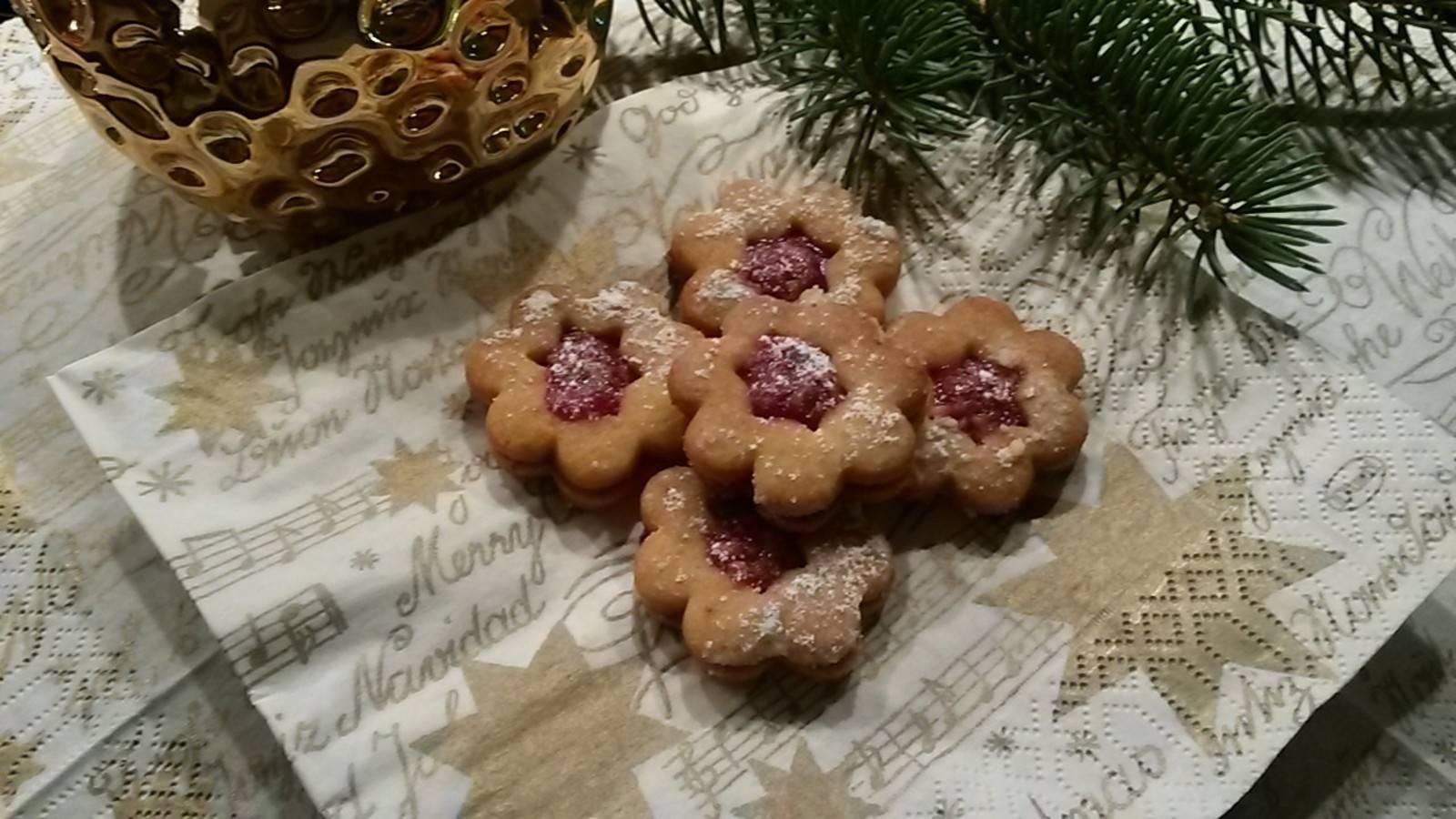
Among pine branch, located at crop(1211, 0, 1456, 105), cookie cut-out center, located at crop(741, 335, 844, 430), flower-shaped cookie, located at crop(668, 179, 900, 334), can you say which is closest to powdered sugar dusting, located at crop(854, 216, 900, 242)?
flower-shaped cookie, located at crop(668, 179, 900, 334)

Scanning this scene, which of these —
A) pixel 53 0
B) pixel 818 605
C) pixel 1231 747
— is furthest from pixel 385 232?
pixel 1231 747

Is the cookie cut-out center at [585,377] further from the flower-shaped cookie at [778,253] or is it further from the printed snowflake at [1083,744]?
the printed snowflake at [1083,744]

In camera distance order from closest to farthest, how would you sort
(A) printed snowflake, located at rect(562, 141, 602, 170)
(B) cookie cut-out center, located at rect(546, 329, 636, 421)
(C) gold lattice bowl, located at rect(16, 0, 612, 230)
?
1. (C) gold lattice bowl, located at rect(16, 0, 612, 230)
2. (B) cookie cut-out center, located at rect(546, 329, 636, 421)
3. (A) printed snowflake, located at rect(562, 141, 602, 170)

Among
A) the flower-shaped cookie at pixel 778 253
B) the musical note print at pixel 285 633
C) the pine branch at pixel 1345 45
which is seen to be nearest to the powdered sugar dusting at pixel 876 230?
the flower-shaped cookie at pixel 778 253

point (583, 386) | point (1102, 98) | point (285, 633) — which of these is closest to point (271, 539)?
point (285, 633)

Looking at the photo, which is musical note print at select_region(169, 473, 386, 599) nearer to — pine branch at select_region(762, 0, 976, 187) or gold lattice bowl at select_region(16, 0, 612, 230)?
gold lattice bowl at select_region(16, 0, 612, 230)

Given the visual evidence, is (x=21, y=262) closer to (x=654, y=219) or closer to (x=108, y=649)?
(x=108, y=649)

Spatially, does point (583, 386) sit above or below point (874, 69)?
below

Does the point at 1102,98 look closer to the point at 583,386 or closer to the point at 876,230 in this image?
the point at 876,230
